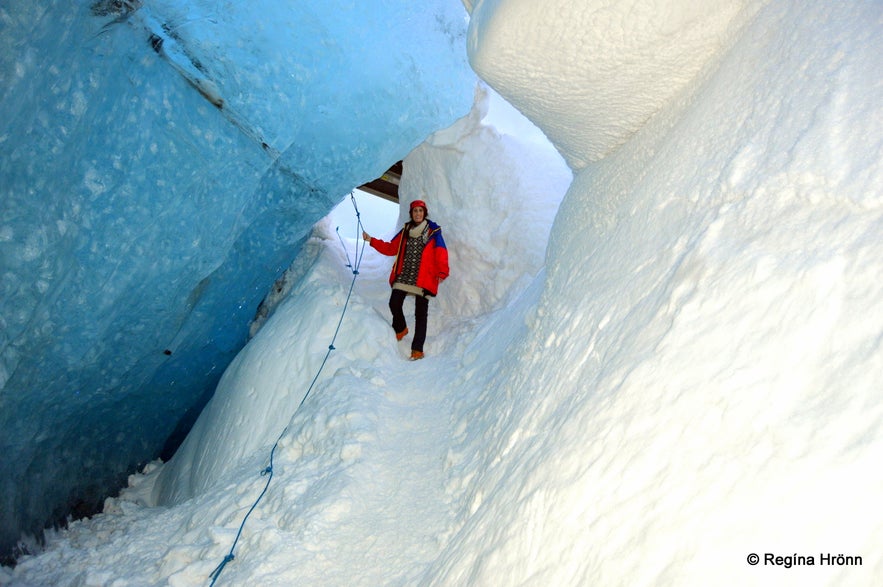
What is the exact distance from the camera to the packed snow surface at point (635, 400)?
1286 millimetres

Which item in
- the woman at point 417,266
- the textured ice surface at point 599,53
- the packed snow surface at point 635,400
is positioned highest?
the woman at point 417,266

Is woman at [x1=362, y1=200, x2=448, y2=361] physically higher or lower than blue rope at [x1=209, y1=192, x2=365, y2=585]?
higher

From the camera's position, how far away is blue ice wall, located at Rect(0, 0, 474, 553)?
3.19 metres

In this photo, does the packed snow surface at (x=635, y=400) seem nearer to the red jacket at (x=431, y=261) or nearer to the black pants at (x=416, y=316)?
the black pants at (x=416, y=316)

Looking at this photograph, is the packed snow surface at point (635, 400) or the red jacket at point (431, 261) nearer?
the packed snow surface at point (635, 400)

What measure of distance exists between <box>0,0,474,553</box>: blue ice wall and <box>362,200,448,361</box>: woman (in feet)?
1.78

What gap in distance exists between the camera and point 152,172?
3523mm

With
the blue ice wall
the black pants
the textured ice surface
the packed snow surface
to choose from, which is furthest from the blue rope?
the textured ice surface

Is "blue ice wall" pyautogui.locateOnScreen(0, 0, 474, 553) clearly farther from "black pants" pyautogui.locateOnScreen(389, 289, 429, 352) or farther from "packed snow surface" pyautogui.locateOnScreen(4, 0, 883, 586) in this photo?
"black pants" pyautogui.locateOnScreen(389, 289, 429, 352)

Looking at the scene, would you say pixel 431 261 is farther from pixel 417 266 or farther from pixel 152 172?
pixel 152 172

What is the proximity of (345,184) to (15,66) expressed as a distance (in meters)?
1.94

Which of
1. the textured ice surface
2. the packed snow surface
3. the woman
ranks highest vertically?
the woman

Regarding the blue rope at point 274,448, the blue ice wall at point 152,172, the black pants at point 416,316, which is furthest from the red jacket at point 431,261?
the blue ice wall at point 152,172

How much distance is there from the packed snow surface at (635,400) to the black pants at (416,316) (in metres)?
0.22
